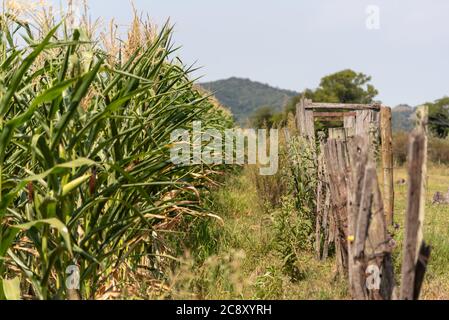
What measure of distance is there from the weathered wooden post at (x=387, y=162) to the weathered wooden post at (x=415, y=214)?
4.80 m

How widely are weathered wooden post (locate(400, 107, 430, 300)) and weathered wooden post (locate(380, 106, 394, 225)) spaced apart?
4.80 m

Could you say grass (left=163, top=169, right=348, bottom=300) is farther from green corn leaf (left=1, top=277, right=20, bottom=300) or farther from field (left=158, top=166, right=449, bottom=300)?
green corn leaf (left=1, top=277, right=20, bottom=300)

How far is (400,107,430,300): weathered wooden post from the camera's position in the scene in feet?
7.80

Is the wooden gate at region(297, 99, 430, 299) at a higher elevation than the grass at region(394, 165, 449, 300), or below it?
higher

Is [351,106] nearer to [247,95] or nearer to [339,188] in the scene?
[339,188]

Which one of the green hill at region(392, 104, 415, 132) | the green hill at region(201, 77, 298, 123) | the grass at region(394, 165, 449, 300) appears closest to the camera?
the green hill at region(392, 104, 415, 132)

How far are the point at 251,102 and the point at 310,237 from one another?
9964 cm

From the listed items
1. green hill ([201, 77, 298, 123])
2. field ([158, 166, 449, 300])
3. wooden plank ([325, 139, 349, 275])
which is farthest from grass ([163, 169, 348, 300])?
green hill ([201, 77, 298, 123])

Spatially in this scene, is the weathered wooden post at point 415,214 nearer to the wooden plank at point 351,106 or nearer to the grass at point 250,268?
the grass at point 250,268

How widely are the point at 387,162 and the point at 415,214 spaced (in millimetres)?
5173

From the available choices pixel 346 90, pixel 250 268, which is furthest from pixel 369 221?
pixel 346 90

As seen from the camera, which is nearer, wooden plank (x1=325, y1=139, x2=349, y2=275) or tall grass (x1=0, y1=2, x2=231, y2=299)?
tall grass (x1=0, y1=2, x2=231, y2=299)

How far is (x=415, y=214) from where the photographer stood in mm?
2387

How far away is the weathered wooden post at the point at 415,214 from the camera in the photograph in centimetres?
238
